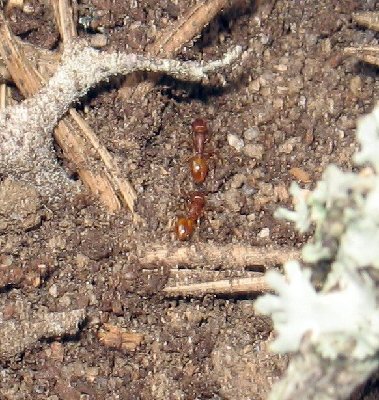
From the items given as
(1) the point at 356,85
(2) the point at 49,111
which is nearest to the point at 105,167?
(2) the point at 49,111

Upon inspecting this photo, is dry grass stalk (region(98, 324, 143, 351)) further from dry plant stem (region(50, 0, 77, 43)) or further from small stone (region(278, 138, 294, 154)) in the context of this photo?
dry plant stem (region(50, 0, 77, 43))

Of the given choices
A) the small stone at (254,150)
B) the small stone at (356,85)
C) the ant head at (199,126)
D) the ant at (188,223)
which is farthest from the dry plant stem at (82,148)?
the small stone at (356,85)

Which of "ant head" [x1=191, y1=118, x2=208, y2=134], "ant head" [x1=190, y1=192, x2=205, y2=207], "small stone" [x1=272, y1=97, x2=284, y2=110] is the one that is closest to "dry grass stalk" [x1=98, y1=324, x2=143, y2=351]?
"ant head" [x1=190, y1=192, x2=205, y2=207]

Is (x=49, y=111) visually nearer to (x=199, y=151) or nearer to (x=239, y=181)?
(x=199, y=151)

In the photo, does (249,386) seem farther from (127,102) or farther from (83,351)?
(127,102)

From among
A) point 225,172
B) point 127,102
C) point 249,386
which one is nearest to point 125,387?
point 249,386
